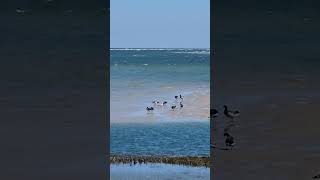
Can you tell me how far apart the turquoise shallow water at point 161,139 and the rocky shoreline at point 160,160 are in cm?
16

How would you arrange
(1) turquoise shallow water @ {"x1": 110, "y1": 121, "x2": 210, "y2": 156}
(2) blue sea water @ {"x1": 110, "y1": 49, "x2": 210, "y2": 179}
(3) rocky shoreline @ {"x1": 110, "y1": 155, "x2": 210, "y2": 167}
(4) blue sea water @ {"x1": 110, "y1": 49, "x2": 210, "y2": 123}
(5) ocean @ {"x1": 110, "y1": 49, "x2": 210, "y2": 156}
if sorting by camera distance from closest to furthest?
1. (3) rocky shoreline @ {"x1": 110, "y1": 155, "x2": 210, "y2": 167}
2. (1) turquoise shallow water @ {"x1": 110, "y1": 121, "x2": 210, "y2": 156}
3. (2) blue sea water @ {"x1": 110, "y1": 49, "x2": 210, "y2": 179}
4. (5) ocean @ {"x1": 110, "y1": 49, "x2": 210, "y2": 156}
5. (4) blue sea water @ {"x1": 110, "y1": 49, "x2": 210, "y2": 123}

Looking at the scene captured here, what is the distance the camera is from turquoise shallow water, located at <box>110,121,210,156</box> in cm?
700

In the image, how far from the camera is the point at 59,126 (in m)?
4.05

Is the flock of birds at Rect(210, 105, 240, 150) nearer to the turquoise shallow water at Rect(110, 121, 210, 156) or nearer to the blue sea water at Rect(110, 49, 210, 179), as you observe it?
the blue sea water at Rect(110, 49, 210, 179)

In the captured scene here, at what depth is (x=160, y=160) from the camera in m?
6.47

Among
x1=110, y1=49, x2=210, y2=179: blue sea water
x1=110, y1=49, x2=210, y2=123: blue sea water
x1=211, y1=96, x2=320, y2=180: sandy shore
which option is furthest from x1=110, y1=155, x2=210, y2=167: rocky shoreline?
x1=211, y1=96, x2=320, y2=180: sandy shore

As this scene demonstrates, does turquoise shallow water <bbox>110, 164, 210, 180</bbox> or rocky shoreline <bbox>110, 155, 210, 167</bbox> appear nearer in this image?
turquoise shallow water <bbox>110, 164, 210, 180</bbox>

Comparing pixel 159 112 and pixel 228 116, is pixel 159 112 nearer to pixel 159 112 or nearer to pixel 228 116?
pixel 159 112

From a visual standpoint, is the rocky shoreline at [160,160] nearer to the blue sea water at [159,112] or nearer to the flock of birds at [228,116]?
the blue sea water at [159,112]

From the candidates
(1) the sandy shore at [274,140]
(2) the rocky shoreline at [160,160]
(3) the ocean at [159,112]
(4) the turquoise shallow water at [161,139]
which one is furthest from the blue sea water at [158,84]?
(1) the sandy shore at [274,140]

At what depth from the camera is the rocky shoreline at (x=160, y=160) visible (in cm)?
603

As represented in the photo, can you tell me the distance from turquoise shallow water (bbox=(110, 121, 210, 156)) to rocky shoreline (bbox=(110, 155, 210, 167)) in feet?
0.51

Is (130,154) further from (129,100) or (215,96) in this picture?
(215,96)

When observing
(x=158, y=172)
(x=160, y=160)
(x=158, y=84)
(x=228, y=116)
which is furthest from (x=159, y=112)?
(x=228, y=116)
